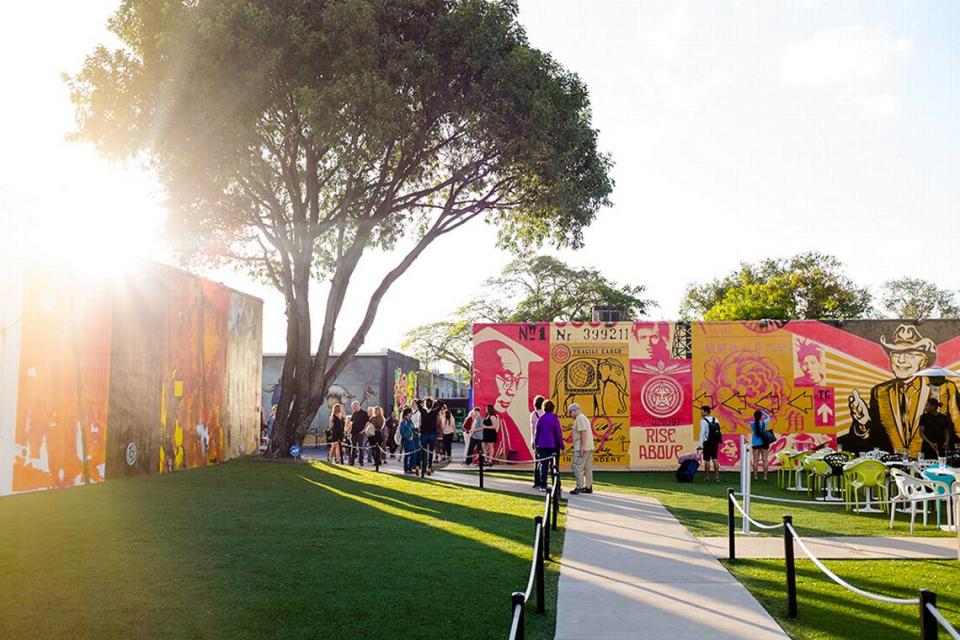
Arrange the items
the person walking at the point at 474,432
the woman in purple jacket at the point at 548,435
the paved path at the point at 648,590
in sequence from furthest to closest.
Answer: the person walking at the point at 474,432 → the woman in purple jacket at the point at 548,435 → the paved path at the point at 648,590

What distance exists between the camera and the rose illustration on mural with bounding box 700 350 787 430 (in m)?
→ 25.4

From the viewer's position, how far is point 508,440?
25672 mm

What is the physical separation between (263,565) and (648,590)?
395cm

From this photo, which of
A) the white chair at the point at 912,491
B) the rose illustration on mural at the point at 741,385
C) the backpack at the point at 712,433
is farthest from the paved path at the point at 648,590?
the rose illustration on mural at the point at 741,385

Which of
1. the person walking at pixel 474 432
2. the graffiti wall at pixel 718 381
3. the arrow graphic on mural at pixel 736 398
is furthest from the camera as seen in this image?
the arrow graphic on mural at pixel 736 398

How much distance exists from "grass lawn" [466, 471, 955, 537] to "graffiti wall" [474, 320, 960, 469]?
3346mm

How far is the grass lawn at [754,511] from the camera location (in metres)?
12.5

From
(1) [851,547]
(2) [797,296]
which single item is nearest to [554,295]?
(2) [797,296]

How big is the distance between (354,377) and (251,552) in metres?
24.8

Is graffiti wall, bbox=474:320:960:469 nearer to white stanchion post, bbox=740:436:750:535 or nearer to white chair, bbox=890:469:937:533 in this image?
white chair, bbox=890:469:937:533

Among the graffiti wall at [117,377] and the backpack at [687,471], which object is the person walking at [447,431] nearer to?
the graffiti wall at [117,377]

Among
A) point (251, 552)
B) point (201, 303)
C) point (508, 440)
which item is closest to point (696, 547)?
point (251, 552)

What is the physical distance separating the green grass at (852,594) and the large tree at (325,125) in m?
14.3

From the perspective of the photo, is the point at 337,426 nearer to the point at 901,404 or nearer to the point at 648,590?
the point at 901,404
